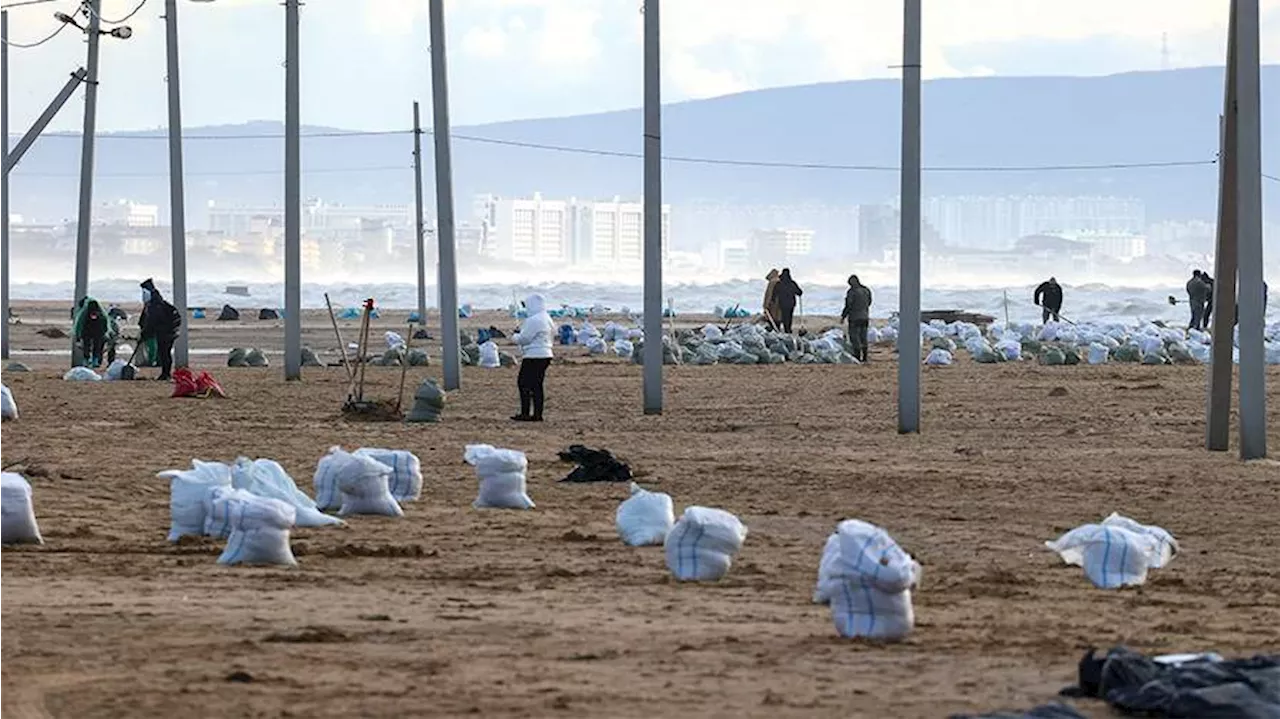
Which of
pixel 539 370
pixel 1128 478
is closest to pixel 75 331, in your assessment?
pixel 539 370

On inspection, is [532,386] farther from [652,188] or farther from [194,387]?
[194,387]

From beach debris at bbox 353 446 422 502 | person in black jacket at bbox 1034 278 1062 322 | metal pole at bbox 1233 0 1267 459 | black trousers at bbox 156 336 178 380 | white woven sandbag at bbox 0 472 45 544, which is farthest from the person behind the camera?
person in black jacket at bbox 1034 278 1062 322

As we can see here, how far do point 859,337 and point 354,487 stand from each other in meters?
27.1

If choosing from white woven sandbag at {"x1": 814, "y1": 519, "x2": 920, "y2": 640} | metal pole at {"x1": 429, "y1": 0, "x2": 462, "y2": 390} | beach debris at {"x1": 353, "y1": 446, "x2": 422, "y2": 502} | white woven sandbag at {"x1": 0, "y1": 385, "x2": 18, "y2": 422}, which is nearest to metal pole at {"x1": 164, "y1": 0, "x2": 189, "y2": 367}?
metal pole at {"x1": 429, "y1": 0, "x2": 462, "y2": 390}

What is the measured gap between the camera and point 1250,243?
20.3 m

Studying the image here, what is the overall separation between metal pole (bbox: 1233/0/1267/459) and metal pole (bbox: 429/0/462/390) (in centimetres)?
1223

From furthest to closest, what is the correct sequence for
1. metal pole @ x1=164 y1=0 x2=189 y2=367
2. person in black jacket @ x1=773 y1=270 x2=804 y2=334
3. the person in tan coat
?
1. the person in tan coat
2. person in black jacket @ x1=773 y1=270 x2=804 y2=334
3. metal pole @ x1=164 y1=0 x2=189 y2=367

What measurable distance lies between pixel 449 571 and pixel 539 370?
40.7ft

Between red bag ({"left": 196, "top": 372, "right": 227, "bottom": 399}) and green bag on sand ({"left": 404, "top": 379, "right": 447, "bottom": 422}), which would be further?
red bag ({"left": 196, "top": 372, "right": 227, "bottom": 399})

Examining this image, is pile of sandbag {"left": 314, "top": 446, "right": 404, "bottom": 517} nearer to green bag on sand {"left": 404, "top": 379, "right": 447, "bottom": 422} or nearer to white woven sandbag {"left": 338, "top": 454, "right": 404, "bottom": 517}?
white woven sandbag {"left": 338, "top": 454, "right": 404, "bottom": 517}

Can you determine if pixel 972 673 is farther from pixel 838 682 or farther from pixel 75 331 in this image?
pixel 75 331

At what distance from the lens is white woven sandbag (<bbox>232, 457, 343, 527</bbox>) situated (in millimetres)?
14742

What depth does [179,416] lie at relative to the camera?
26266mm

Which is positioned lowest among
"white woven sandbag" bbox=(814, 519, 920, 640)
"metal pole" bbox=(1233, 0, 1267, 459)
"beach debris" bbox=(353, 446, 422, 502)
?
"beach debris" bbox=(353, 446, 422, 502)
